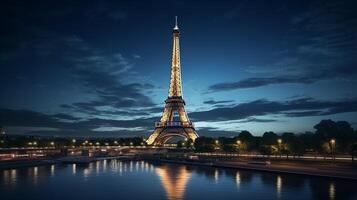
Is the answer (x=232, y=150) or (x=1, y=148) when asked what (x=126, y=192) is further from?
(x=1, y=148)

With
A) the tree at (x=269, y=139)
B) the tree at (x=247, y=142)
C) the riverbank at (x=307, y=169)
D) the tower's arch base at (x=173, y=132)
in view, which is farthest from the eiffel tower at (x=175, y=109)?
the riverbank at (x=307, y=169)

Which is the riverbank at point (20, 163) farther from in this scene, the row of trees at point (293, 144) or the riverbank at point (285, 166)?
the row of trees at point (293, 144)

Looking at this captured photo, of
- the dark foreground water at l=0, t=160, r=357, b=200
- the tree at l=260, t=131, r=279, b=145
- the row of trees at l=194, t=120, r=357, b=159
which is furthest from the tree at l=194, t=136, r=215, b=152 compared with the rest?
the dark foreground water at l=0, t=160, r=357, b=200

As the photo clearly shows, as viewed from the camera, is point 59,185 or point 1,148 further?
point 1,148

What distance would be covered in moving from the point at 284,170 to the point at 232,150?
4133 cm

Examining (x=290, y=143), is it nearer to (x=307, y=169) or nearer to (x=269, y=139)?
(x=269, y=139)

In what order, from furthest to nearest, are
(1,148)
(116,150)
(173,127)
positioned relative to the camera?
(116,150) → (173,127) → (1,148)

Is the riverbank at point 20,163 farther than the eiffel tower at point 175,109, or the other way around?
the eiffel tower at point 175,109

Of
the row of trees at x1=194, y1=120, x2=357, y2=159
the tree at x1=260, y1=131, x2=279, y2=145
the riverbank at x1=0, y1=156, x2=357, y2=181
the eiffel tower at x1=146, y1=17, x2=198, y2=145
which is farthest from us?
the eiffel tower at x1=146, y1=17, x2=198, y2=145

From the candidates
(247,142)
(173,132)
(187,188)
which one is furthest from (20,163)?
(173,132)

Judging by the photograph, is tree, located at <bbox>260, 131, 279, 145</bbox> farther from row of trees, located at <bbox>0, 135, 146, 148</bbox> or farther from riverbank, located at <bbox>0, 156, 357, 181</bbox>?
row of trees, located at <bbox>0, 135, 146, 148</bbox>

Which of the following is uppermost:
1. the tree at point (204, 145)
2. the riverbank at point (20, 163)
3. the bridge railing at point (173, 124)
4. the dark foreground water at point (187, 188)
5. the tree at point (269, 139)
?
the bridge railing at point (173, 124)

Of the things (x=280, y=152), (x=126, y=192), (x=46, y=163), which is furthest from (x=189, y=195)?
(x=46, y=163)

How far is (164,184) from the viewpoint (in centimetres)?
5159
